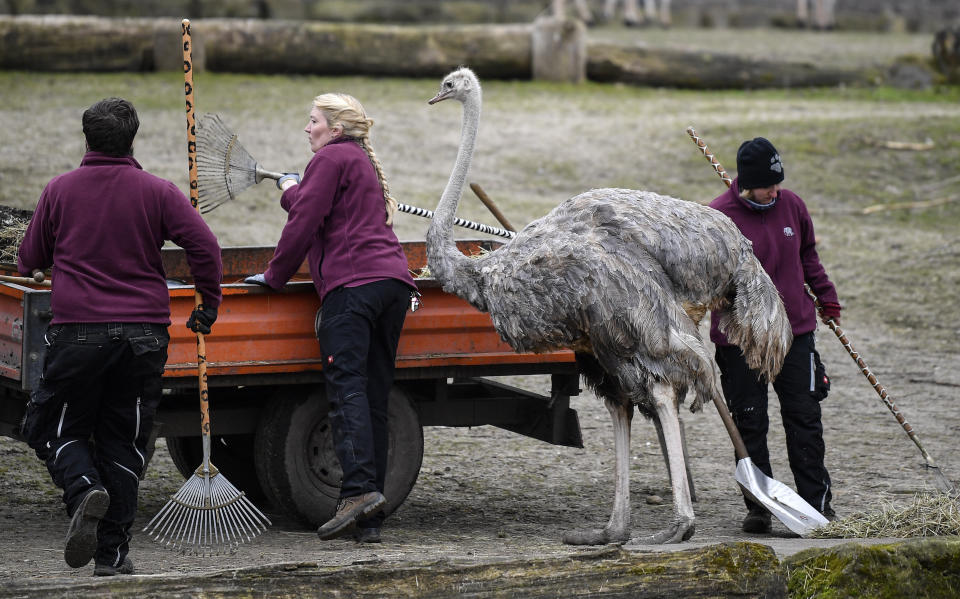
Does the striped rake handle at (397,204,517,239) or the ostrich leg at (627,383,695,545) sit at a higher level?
the striped rake handle at (397,204,517,239)

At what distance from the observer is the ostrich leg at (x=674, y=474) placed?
5.93 meters

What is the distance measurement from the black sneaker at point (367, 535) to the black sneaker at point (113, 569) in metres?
1.04

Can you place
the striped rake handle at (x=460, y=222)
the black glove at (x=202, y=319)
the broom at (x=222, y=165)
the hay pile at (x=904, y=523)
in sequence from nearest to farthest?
1. the black glove at (x=202, y=319)
2. the hay pile at (x=904, y=523)
3. the broom at (x=222, y=165)
4. the striped rake handle at (x=460, y=222)

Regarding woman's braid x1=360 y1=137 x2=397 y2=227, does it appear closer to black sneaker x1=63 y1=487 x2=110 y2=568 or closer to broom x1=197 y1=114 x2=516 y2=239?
broom x1=197 y1=114 x2=516 y2=239

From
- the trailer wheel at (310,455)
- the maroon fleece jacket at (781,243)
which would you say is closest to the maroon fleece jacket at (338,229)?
the trailer wheel at (310,455)

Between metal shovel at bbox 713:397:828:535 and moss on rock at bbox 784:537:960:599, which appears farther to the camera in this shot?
metal shovel at bbox 713:397:828:535

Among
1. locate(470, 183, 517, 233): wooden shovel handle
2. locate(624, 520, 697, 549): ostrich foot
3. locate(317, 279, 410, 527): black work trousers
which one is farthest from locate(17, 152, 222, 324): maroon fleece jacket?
locate(470, 183, 517, 233): wooden shovel handle

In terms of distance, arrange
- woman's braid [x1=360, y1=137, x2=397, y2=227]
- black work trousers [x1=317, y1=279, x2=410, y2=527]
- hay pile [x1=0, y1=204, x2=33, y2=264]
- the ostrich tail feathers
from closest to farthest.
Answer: black work trousers [x1=317, y1=279, x2=410, y2=527] < the ostrich tail feathers < woman's braid [x1=360, y1=137, x2=397, y2=227] < hay pile [x1=0, y1=204, x2=33, y2=264]

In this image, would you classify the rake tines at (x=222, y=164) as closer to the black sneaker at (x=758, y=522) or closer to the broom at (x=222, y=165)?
the broom at (x=222, y=165)

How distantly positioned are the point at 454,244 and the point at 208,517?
61.0 inches

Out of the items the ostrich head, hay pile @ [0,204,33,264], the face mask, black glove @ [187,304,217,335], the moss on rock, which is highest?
the ostrich head

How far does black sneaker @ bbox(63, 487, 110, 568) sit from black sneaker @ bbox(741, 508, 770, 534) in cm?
303

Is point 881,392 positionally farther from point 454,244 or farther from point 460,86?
point 460,86

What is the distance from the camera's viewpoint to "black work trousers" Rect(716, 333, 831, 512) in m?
6.66
